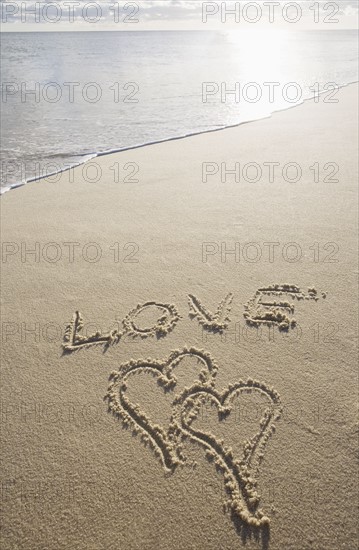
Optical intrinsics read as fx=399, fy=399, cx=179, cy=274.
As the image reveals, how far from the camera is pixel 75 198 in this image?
4242 millimetres

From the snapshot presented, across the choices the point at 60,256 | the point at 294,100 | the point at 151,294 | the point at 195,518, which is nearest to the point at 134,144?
the point at 60,256

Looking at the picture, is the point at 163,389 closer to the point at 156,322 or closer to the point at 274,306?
the point at 156,322

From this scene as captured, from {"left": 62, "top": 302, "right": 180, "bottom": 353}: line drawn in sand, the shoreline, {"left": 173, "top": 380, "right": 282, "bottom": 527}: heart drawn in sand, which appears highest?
the shoreline

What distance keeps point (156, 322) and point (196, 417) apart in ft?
2.41

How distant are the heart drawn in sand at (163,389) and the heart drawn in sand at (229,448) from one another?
63mm

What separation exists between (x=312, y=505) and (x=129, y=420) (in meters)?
0.89

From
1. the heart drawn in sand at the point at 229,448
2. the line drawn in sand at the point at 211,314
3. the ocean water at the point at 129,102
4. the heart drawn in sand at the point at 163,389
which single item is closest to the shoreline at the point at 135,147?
the ocean water at the point at 129,102

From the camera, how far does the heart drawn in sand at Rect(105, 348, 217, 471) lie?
1843mm

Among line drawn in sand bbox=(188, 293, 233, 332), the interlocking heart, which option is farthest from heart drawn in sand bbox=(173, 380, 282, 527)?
line drawn in sand bbox=(188, 293, 233, 332)

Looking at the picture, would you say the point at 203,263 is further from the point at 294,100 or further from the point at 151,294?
the point at 294,100

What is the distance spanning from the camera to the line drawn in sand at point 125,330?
2.42 meters

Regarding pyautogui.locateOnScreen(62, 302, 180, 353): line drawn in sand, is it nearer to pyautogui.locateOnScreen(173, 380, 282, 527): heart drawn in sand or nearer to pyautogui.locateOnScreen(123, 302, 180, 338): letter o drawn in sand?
pyautogui.locateOnScreen(123, 302, 180, 338): letter o drawn in sand

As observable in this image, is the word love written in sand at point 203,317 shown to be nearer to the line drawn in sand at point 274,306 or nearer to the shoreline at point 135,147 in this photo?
the line drawn in sand at point 274,306

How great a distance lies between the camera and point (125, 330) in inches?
98.0
